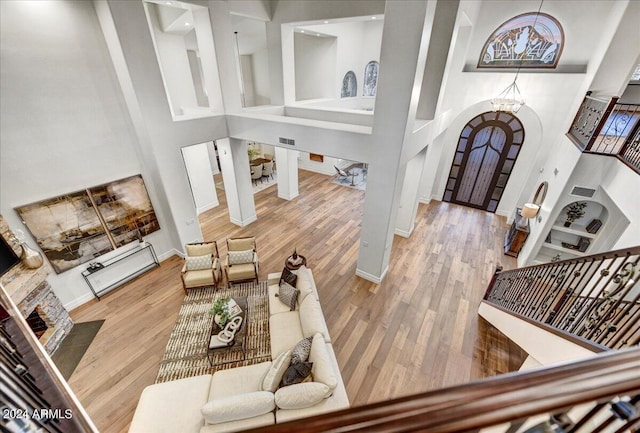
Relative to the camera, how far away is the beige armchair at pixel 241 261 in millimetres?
5438

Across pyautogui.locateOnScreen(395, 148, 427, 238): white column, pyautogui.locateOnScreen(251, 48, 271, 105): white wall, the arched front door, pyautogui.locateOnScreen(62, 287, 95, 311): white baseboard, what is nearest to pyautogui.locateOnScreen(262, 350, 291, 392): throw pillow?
pyautogui.locateOnScreen(62, 287, 95, 311): white baseboard

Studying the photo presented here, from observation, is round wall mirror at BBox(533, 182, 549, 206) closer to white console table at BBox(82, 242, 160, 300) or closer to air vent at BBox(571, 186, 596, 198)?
air vent at BBox(571, 186, 596, 198)

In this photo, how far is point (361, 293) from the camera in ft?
18.0

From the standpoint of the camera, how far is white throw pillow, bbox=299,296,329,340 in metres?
3.85

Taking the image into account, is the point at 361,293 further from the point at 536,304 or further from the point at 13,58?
the point at 13,58

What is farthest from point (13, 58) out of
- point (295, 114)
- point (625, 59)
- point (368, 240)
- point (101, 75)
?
point (625, 59)

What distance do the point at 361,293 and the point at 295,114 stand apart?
5.49 meters

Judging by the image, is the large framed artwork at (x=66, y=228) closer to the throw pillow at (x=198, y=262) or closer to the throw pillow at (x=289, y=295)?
the throw pillow at (x=198, y=262)

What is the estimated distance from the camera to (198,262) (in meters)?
5.37

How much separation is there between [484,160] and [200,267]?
→ 8843mm

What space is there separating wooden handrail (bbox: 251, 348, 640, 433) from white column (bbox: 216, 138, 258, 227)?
7069 millimetres

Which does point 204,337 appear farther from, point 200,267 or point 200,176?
point 200,176

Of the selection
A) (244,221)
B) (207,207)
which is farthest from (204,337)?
(207,207)

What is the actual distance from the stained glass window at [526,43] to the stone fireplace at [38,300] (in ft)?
37.0
